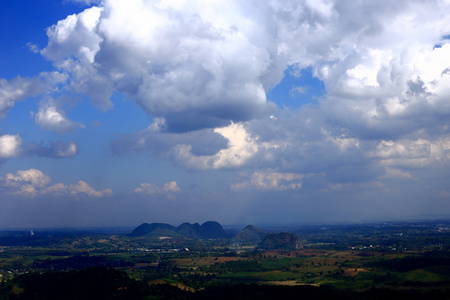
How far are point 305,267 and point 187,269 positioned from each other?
5668 cm

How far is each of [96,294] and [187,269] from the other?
91510 mm

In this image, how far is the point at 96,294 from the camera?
103m

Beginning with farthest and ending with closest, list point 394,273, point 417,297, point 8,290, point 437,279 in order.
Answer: point 394,273 → point 437,279 → point 8,290 → point 417,297

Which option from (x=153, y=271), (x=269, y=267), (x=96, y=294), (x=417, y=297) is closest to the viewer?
(x=417, y=297)

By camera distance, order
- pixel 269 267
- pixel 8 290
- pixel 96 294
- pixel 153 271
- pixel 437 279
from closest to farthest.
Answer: pixel 96 294 < pixel 8 290 < pixel 437 279 < pixel 153 271 < pixel 269 267

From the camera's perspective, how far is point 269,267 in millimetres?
195875

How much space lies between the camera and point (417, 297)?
315 ft

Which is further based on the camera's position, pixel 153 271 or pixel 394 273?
pixel 153 271

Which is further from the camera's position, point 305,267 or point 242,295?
point 305,267

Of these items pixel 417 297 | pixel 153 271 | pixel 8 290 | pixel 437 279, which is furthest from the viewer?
pixel 153 271

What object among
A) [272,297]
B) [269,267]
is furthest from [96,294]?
[269,267]

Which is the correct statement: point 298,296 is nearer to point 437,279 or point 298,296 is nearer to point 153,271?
point 437,279

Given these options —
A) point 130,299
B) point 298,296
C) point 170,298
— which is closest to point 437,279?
point 298,296

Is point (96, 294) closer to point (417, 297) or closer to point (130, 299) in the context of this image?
point (130, 299)
